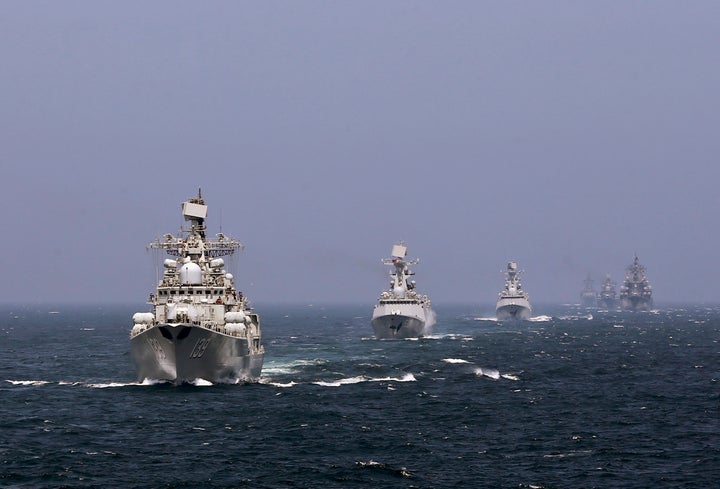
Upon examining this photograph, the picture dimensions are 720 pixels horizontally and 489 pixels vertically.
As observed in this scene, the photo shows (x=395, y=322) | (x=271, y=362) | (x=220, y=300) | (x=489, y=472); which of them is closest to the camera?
(x=489, y=472)

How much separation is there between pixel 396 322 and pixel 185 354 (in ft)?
244

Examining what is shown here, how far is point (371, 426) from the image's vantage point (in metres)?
56.1

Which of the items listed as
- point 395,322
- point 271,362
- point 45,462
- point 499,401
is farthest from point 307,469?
point 395,322

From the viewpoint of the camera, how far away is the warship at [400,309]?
14175 cm

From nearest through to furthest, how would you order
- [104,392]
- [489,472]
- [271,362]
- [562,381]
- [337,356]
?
[489,472], [104,392], [562,381], [271,362], [337,356]

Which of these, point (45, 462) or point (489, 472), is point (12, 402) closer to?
point (45, 462)

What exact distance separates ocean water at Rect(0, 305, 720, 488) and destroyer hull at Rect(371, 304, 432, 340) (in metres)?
40.9

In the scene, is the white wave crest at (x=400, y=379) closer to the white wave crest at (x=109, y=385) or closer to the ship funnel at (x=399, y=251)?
the white wave crest at (x=109, y=385)

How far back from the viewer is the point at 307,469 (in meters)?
44.1

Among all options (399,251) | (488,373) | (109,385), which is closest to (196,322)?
(109,385)

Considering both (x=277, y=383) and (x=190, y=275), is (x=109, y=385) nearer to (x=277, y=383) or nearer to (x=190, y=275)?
(x=190, y=275)

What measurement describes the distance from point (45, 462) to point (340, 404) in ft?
77.5

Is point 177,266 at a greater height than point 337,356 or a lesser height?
greater

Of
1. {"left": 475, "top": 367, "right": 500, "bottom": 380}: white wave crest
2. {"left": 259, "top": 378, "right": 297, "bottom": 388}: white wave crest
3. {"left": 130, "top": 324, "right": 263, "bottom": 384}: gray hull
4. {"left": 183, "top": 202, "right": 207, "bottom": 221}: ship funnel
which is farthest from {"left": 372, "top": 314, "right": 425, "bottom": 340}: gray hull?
{"left": 130, "top": 324, "right": 263, "bottom": 384}: gray hull
